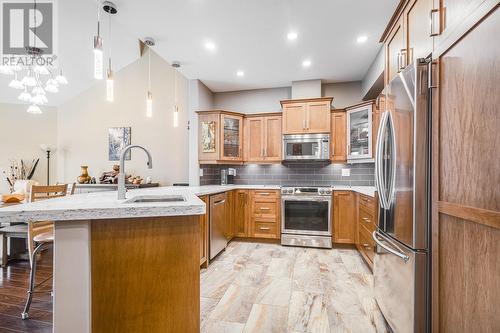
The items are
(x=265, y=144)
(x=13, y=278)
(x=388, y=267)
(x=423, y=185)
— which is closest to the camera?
(x=423, y=185)

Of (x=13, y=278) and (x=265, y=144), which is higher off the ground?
(x=265, y=144)

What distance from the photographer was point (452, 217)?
115 centimetres

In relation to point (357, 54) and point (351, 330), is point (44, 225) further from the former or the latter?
point (357, 54)

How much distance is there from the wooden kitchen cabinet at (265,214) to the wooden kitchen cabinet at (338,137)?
1181 millimetres

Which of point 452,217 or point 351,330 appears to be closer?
point 452,217

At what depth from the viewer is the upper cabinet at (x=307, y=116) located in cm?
379

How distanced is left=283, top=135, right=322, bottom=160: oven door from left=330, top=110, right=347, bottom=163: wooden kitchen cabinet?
0.82ft

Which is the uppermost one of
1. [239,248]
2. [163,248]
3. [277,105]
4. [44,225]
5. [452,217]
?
[277,105]

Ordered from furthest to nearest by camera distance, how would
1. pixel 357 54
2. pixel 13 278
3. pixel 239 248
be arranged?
pixel 239 248 < pixel 357 54 < pixel 13 278

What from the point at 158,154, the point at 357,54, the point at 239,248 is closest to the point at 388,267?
the point at 239,248

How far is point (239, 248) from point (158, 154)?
240 centimetres

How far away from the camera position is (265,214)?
381 cm

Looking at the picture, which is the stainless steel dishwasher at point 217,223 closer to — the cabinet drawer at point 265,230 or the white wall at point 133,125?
the cabinet drawer at point 265,230

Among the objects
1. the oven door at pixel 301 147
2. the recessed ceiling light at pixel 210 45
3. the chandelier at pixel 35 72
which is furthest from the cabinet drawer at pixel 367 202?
the chandelier at pixel 35 72
